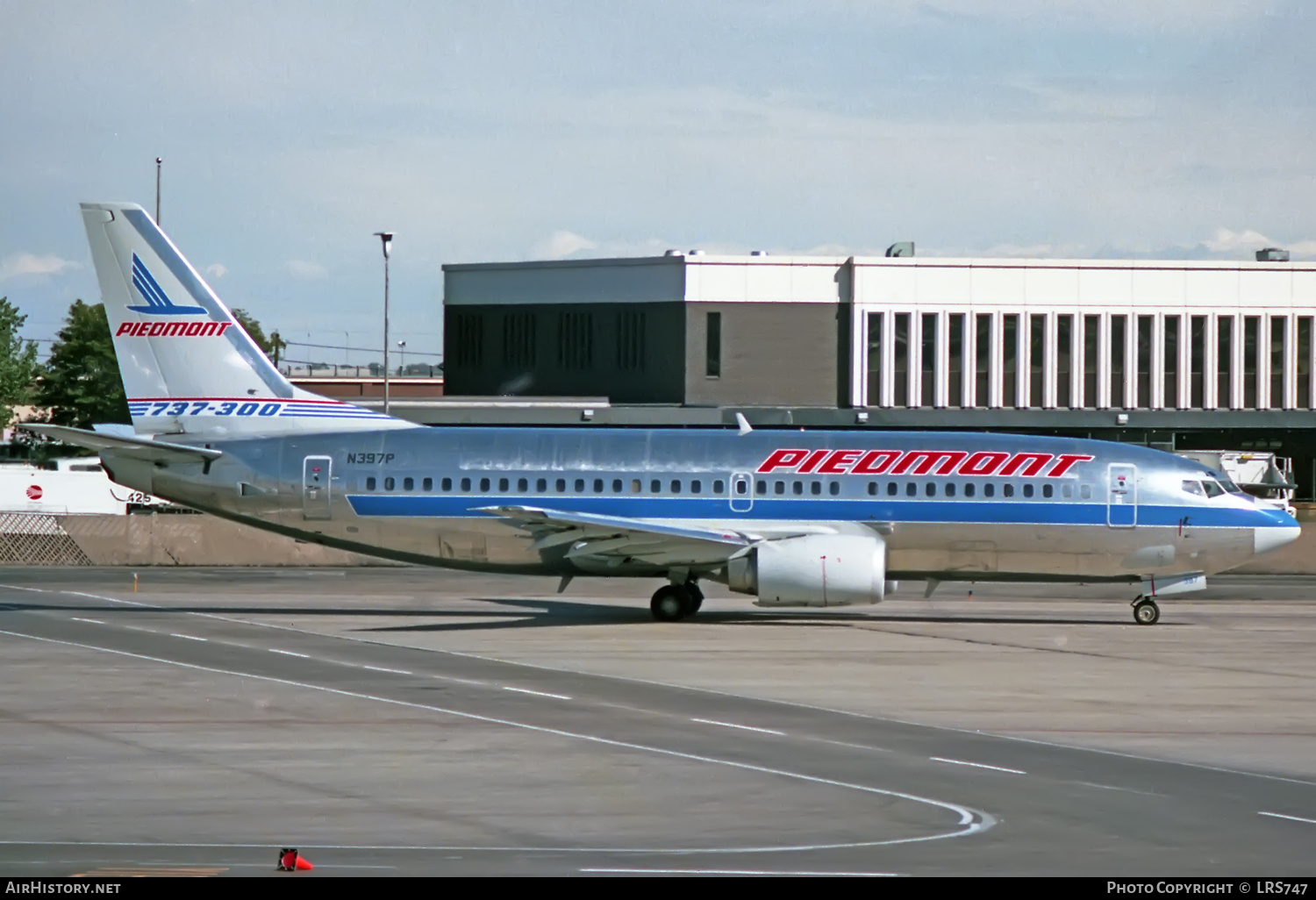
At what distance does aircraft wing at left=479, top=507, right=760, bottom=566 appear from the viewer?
3127 cm

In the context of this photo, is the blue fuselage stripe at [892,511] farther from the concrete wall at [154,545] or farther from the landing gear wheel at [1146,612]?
the concrete wall at [154,545]

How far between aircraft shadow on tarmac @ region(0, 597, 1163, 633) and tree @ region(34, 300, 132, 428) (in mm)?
63266

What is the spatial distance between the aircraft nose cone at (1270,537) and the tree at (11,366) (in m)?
72.1

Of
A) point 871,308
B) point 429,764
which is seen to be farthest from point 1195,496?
point 871,308

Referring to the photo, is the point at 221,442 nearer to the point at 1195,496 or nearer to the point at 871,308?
the point at 1195,496

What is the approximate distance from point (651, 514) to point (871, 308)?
134 ft

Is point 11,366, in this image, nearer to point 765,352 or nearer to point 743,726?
point 765,352

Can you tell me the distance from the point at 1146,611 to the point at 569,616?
11.6 m

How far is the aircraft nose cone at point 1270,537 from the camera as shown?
33156mm

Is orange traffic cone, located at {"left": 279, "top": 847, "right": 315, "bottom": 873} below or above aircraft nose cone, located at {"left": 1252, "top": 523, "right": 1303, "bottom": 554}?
below

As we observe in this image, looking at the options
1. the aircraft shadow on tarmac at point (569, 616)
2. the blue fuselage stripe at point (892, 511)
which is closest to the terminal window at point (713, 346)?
the aircraft shadow on tarmac at point (569, 616)

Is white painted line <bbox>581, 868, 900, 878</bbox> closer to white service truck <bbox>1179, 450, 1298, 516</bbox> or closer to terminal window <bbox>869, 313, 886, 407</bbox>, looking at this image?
white service truck <bbox>1179, 450, 1298, 516</bbox>

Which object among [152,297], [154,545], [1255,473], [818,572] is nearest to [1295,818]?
[818,572]

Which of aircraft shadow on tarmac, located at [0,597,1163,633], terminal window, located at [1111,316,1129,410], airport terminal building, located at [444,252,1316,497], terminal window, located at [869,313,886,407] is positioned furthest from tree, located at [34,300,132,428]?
aircraft shadow on tarmac, located at [0,597,1163,633]
